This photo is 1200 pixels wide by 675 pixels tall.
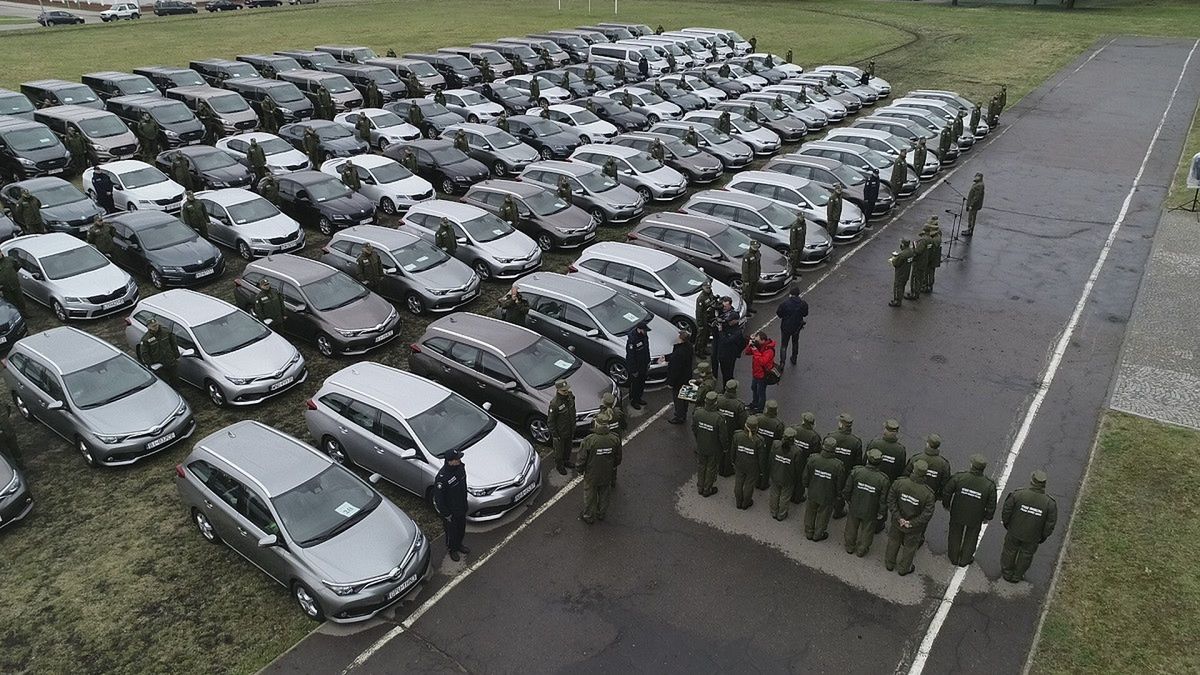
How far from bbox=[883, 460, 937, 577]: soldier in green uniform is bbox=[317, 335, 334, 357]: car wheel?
403 inches

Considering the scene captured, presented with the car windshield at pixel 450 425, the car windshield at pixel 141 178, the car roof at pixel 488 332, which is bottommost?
the car windshield at pixel 450 425

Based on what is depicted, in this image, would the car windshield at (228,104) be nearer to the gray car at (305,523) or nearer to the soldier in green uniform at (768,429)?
the gray car at (305,523)

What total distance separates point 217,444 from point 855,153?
19.2 metres

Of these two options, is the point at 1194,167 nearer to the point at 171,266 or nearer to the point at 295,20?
the point at 171,266

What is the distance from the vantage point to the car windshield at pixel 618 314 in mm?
14016

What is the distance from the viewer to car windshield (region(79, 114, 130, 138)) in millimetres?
24453

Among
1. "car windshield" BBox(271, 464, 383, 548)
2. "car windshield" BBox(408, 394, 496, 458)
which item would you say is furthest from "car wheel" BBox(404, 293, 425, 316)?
"car windshield" BBox(271, 464, 383, 548)

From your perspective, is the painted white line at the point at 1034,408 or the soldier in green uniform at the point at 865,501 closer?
the painted white line at the point at 1034,408

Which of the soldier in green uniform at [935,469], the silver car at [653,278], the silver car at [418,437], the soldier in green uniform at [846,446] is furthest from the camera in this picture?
the silver car at [653,278]

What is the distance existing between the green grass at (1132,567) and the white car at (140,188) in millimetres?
20556

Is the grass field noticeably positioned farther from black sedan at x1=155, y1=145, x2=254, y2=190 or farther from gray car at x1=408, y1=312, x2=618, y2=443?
black sedan at x1=155, y1=145, x2=254, y2=190

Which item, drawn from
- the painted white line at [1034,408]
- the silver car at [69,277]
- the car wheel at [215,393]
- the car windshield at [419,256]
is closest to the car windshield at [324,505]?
the car wheel at [215,393]

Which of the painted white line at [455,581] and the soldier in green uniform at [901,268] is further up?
the soldier in green uniform at [901,268]

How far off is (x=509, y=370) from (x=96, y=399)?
6.34m
